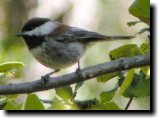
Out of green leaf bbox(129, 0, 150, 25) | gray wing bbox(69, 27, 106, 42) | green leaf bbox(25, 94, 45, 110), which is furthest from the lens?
gray wing bbox(69, 27, 106, 42)

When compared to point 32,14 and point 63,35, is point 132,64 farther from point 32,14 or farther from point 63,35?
point 32,14

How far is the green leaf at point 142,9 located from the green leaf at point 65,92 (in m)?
0.18

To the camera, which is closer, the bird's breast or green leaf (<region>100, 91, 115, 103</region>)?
green leaf (<region>100, 91, 115, 103</region>)

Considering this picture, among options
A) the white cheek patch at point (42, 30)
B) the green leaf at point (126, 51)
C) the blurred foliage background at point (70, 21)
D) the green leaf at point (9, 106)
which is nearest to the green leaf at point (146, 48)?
the green leaf at point (126, 51)

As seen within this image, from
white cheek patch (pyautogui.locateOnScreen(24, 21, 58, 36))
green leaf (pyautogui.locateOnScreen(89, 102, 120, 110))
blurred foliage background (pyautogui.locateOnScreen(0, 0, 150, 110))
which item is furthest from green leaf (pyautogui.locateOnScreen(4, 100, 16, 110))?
blurred foliage background (pyautogui.locateOnScreen(0, 0, 150, 110))

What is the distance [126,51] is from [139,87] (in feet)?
0.33

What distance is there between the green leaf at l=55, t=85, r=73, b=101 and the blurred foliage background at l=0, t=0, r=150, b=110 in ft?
2.81

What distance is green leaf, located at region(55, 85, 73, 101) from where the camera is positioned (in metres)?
0.90

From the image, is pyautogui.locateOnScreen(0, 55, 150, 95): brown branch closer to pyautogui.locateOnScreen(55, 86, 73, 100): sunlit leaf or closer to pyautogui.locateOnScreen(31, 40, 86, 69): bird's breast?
pyautogui.locateOnScreen(55, 86, 73, 100): sunlit leaf

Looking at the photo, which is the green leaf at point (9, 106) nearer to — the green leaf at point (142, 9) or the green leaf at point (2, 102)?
the green leaf at point (2, 102)

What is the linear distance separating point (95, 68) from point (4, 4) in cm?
190

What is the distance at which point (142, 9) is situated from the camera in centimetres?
91

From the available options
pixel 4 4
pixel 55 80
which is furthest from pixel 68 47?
pixel 4 4

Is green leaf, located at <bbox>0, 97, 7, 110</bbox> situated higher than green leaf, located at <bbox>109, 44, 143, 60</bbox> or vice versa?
green leaf, located at <bbox>109, 44, 143, 60</bbox>
